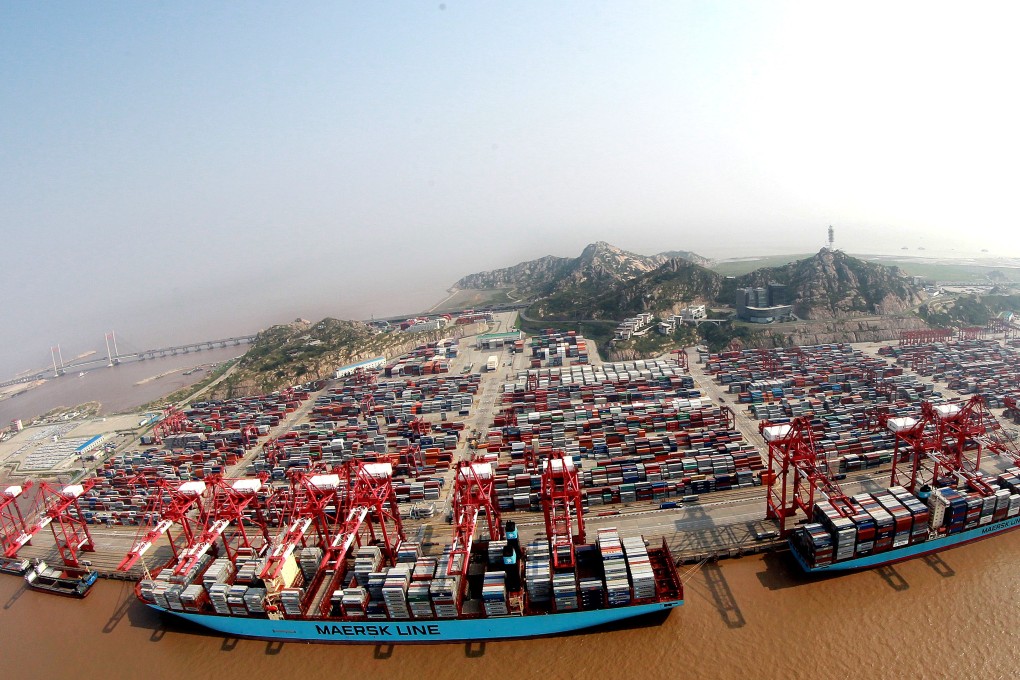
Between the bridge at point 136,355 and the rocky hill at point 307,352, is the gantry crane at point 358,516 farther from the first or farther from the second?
the bridge at point 136,355

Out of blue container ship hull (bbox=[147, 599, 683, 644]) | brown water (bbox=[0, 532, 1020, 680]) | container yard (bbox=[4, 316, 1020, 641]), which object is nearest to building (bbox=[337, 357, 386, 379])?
container yard (bbox=[4, 316, 1020, 641])

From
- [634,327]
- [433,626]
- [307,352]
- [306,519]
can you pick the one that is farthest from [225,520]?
[634,327]

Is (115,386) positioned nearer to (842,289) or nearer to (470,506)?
(470,506)

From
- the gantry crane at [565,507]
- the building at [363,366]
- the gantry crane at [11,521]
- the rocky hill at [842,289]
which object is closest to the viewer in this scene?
the gantry crane at [565,507]

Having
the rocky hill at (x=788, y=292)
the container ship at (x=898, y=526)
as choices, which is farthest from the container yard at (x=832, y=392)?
the rocky hill at (x=788, y=292)

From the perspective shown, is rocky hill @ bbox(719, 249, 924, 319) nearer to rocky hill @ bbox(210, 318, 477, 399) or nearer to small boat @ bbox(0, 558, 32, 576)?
rocky hill @ bbox(210, 318, 477, 399)

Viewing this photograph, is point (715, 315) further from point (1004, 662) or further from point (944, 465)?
point (1004, 662)

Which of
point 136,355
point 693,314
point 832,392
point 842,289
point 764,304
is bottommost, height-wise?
point 136,355
